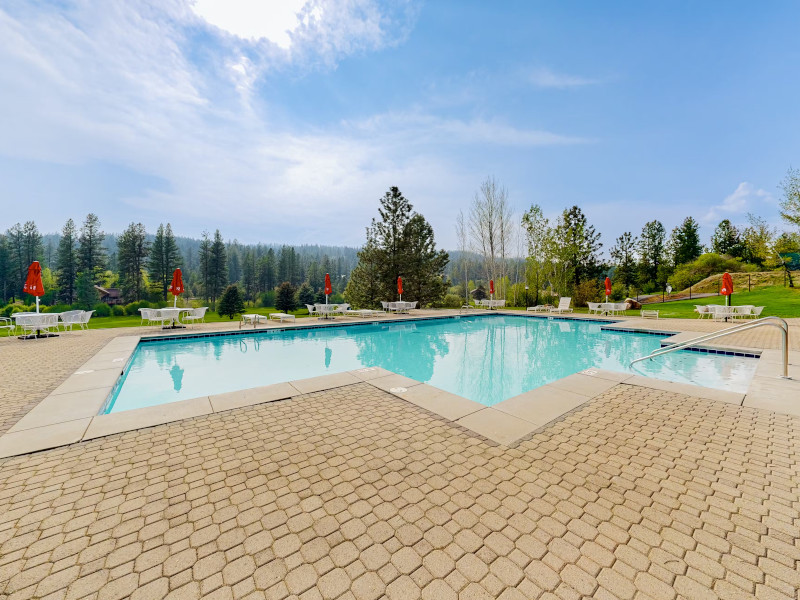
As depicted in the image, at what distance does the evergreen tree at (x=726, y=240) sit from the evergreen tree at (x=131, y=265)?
72.4 m

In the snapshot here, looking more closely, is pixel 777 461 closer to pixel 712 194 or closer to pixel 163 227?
pixel 712 194

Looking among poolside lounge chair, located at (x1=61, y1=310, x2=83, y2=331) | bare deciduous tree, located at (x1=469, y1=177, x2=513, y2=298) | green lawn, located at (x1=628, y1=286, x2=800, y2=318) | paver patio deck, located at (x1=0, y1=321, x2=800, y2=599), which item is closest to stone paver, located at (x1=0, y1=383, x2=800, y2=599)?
paver patio deck, located at (x1=0, y1=321, x2=800, y2=599)

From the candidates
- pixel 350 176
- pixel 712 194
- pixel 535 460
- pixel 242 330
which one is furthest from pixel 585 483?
pixel 712 194

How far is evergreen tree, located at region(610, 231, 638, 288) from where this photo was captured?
105ft

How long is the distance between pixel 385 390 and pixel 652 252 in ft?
137

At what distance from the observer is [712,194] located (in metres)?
25.7

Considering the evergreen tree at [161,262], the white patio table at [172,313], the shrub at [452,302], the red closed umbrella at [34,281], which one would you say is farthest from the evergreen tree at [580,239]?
the evergreen tree at [161,262]

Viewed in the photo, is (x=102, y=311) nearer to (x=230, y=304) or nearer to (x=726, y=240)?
(x=230, y=304)

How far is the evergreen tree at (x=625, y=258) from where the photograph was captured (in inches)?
1257

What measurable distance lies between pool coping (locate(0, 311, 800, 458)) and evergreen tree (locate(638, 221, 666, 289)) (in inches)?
1387

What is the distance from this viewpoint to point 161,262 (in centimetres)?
4050

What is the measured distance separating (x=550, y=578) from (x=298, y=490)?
1.66 m

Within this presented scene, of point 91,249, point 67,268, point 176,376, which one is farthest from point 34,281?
point 91,249

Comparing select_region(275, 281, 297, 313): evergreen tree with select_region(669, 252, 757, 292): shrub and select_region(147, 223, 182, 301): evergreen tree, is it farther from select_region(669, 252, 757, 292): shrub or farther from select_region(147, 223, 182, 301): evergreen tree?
select_region(669, 252, 757, 292): shrub
